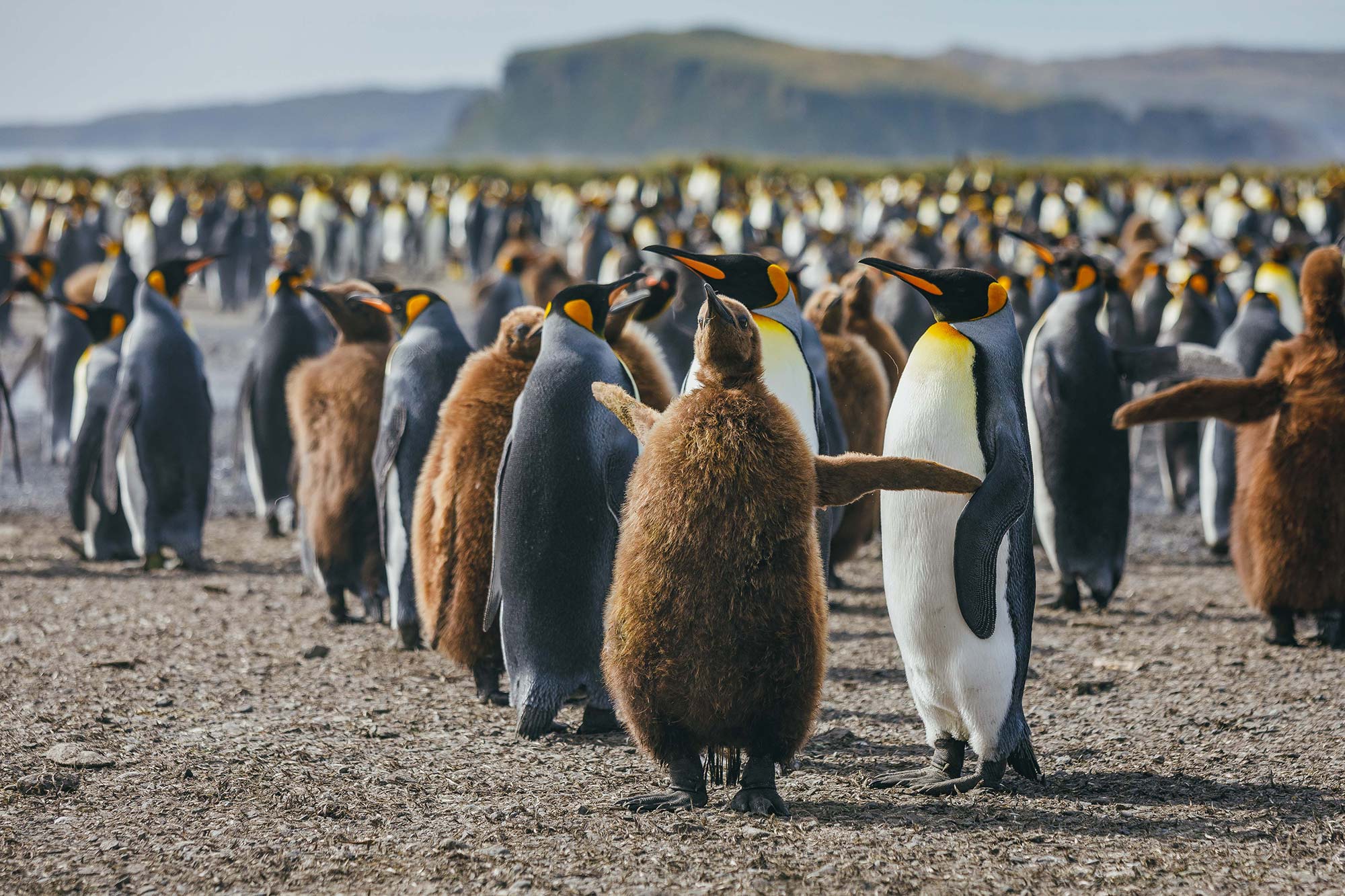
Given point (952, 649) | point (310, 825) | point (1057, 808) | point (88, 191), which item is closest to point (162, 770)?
point (310, 825)

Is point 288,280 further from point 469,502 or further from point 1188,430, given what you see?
point 1188,430

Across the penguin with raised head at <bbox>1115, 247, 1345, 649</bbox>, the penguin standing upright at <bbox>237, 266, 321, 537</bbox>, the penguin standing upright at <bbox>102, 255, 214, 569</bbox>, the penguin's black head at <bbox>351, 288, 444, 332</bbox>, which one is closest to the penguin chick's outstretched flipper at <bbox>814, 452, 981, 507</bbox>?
the penguin with raised head at <bbox>1115, 247, 1345, 649</bbox>

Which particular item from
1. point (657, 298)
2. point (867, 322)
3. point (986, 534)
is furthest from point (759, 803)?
point (867, 322)

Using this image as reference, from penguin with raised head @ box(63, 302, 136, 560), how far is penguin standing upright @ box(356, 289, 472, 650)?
243cm

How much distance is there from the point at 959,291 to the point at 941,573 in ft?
2.44

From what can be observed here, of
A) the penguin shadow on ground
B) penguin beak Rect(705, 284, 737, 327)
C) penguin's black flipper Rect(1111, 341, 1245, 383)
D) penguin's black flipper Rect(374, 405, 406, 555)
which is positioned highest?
penguin beak Rect(705, 284, 737, 327)

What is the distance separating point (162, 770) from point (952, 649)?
2.16 meters

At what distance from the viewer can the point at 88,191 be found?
103ft

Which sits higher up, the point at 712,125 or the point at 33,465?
the point at 712,125

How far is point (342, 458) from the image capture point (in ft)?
17.6

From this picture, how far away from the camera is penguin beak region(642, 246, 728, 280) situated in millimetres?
3449

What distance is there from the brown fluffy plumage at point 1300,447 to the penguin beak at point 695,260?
5.94 feet

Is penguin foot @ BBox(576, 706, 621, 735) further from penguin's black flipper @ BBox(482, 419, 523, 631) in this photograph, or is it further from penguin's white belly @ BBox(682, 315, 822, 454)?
penguin's white belly @ BBox(682, 315, 822, 454)

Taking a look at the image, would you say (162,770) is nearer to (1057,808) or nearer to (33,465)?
(1057,808)
